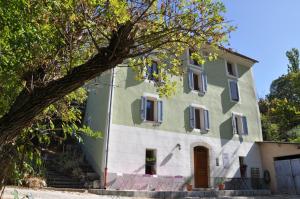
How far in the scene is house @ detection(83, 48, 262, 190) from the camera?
564 inches

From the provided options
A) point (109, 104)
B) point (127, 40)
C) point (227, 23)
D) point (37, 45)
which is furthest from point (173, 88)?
point (109, 104)

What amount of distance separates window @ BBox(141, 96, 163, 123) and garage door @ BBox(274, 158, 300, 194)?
891 cm

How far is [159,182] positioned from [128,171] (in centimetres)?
183

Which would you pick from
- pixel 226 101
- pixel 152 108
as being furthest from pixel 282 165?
pixel 152 108

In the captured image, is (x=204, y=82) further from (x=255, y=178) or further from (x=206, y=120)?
(x=255, y=178)

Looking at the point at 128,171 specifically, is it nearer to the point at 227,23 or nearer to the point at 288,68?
the point at 227,23

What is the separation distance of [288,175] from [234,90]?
641 centimetres

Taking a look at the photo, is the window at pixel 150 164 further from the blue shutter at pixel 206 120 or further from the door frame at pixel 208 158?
the blue shutter at pixel 206 120

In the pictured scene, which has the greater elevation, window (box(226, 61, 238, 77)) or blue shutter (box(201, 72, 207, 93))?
window (box(226, 61, 238, 77))

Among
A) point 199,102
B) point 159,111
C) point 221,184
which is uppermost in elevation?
point 199,102

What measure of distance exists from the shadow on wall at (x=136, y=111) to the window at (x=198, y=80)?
4.44 metres

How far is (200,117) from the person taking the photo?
1816cm

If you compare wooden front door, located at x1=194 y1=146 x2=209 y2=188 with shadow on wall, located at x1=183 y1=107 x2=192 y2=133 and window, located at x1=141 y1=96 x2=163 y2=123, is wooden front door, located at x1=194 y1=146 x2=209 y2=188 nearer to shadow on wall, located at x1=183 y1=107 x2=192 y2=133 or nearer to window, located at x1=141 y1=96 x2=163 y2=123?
shadow on wall, located at x1=183 y1=107 x2=192 y2=133

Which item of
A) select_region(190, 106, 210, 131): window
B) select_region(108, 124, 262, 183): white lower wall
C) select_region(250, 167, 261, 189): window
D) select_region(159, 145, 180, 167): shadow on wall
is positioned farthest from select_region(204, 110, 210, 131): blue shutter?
select_region(250, 167, 261, 189): window
